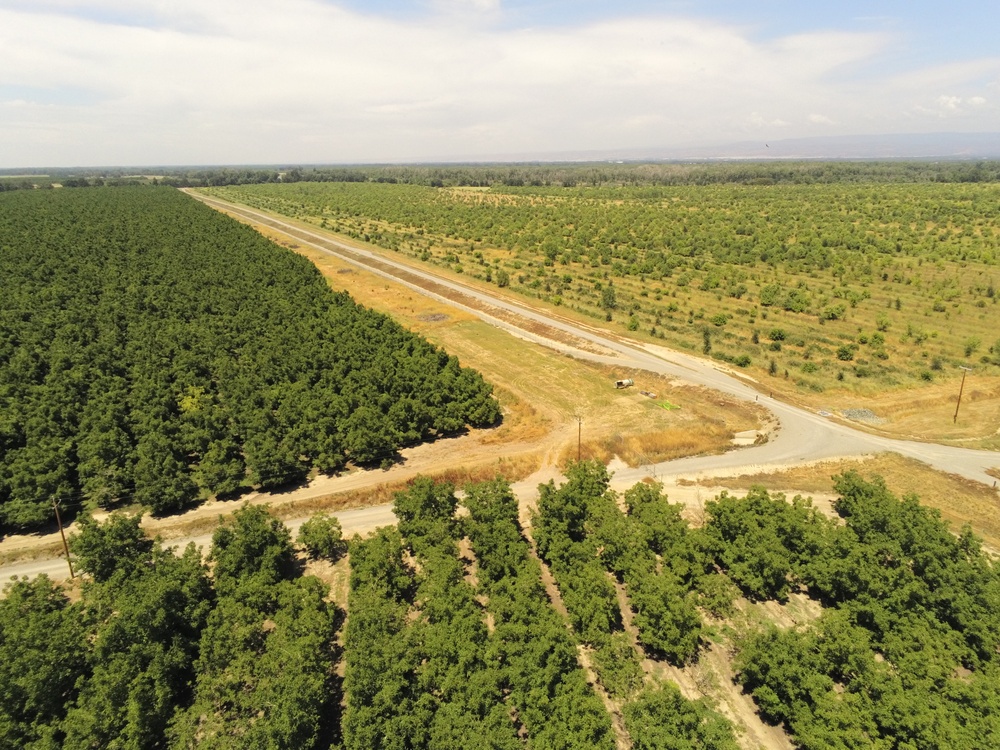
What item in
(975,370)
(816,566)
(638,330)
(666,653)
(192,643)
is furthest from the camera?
(638,330)

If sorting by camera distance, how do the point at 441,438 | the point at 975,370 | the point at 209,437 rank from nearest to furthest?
the point at 209,437
the point at 441,438
the point at 975,370

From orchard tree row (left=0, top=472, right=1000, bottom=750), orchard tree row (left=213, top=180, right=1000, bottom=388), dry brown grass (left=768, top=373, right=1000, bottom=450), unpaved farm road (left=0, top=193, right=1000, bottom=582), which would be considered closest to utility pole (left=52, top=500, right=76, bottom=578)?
unpaved farm road (left=0, top=193, right=1000, bottom=582)

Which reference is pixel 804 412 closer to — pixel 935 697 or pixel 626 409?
pixel 626 409

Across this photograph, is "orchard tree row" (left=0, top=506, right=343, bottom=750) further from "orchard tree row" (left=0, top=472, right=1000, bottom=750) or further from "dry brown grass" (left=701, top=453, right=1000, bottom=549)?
"dry brown grass" (left=701, top=453, right=1000, bottom=549)

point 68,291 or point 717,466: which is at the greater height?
point 68,291

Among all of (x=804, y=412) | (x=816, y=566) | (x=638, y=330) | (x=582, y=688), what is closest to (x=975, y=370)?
(x=804, y=412)
